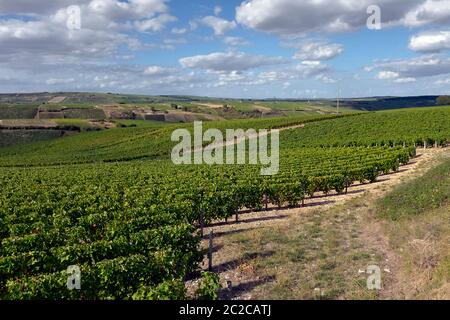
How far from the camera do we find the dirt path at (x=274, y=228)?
14461 mm

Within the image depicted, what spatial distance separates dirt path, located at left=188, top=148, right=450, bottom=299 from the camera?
14461 millimetres

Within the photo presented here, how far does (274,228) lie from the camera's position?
2145 cm

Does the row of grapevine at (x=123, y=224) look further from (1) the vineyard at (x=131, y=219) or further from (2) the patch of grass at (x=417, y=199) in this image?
(2) the patch of grass at (x=417, y=199)

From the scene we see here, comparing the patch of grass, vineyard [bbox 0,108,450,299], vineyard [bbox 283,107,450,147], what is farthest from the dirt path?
vineyard [bbox 283,107,450,147]

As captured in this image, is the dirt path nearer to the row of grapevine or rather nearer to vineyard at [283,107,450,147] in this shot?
the row of grapevine

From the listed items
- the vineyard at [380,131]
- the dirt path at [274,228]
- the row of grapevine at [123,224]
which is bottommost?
the dirt path at [274,228]

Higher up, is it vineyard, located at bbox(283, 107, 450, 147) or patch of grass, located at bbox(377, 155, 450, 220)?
vineyard, located at bbox(283, 107, 450, 147)

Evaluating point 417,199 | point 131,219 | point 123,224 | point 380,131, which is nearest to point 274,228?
point 131,219

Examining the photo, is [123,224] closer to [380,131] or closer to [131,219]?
[131,219]

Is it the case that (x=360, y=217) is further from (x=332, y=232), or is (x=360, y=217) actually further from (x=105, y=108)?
(x=105, y=108)

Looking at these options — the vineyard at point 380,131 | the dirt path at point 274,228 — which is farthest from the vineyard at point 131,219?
the vineyard at point 380,131

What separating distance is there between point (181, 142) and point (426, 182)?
67101 millimetres

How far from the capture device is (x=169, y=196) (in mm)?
23859
